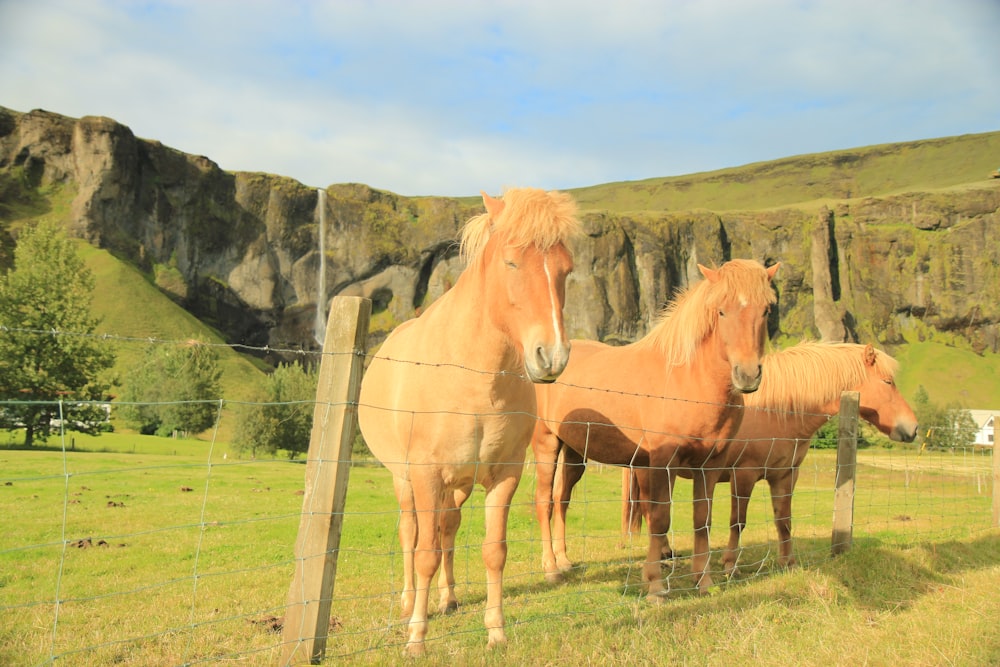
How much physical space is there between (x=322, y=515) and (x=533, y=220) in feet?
6.67

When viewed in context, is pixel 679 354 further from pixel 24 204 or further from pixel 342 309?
pixel 24 204

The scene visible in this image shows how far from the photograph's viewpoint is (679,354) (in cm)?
627

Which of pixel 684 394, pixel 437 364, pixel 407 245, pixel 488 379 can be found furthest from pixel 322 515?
pixel 407 245

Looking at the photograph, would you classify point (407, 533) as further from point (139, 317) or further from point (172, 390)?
point (139, 317)

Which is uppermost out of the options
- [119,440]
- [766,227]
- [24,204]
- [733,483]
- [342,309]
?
[766,227]

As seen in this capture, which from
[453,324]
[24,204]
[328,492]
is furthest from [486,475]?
[24,204]

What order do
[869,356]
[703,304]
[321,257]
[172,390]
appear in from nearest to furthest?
[703,304] → [869,356] → [172,390] → [321,257]

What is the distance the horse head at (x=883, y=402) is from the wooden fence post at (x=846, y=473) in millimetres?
676

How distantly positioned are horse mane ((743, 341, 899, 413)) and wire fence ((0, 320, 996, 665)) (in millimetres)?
1410

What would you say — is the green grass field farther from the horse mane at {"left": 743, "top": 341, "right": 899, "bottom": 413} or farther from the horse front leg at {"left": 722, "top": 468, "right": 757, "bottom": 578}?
the horse mane at {"left": 743, "top": 341, "right": 899, "bottom": 413}

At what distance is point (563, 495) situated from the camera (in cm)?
782

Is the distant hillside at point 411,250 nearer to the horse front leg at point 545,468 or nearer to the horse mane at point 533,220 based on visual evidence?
the horse front leg at point 545,468

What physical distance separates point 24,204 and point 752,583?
110 metres

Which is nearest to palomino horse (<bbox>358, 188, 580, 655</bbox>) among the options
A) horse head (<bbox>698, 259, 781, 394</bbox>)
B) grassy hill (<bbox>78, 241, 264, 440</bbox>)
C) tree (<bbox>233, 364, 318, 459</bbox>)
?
horse head (<bbox>698, 259, 781, 394</bbox>)
